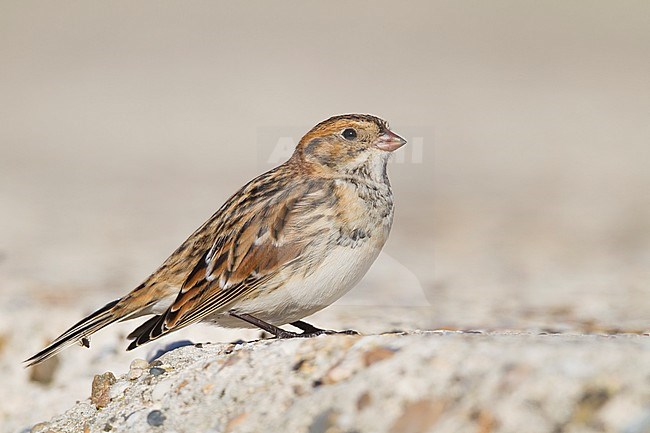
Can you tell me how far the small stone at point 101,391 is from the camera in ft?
15.7

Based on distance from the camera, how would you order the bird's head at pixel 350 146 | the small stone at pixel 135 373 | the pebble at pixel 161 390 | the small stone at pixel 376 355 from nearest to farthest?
the small stone at pixel 376 355 → the pebble at pixel 161 390 → the small stone at pixel 135 373 → the bird's head at pixel 350 146

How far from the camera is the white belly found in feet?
16.7

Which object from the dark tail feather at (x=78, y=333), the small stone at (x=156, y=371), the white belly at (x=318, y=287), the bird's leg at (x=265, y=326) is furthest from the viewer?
the dark tail feather at (x=78, y=333)

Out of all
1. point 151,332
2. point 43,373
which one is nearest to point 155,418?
point 151,332

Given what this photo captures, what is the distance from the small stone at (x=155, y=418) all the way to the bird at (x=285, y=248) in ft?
2.37

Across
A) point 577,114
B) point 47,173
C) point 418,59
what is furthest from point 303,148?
point 418,59

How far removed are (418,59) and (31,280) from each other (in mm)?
15907

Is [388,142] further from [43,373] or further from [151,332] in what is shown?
[43,373]

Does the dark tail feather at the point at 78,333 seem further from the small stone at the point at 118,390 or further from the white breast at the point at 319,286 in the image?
the white breast at the point at 319,286

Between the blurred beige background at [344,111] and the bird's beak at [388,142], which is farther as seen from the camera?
the blurred beige background at [344,111]

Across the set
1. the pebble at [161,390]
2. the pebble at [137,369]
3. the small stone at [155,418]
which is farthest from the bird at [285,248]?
the small stone at [155,418]

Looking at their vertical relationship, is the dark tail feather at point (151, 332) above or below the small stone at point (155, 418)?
above

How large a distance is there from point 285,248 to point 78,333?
1.03 meters

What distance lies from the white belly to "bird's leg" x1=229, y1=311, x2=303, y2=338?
3 centimetres
